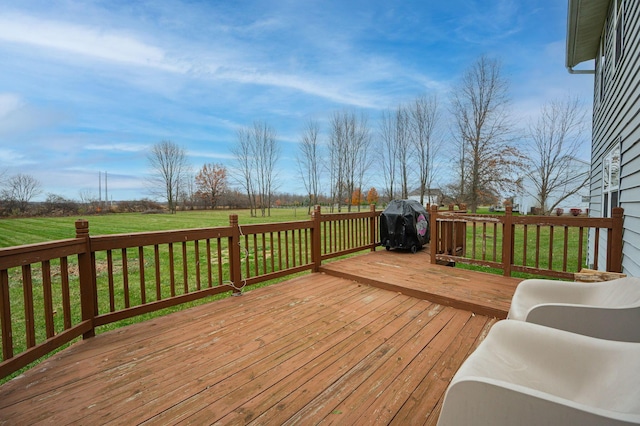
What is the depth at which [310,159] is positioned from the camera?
2033cm

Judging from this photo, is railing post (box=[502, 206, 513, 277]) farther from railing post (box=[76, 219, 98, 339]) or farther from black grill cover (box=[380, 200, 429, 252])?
railing post (box=[76, 219, 98, 339])

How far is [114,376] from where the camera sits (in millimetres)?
1959

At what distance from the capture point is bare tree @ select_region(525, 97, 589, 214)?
13391 millimetres

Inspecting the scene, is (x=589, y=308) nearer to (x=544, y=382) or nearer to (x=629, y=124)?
(x=544, y=382)

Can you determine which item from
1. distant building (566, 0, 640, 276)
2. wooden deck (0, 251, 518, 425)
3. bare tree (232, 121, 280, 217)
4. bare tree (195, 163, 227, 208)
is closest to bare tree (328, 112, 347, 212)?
bare tree (232, 121, 280, 217)

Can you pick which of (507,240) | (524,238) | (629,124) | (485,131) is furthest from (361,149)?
(629,124)

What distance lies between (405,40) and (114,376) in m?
10.5

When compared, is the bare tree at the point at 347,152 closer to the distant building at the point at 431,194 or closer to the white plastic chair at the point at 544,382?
the distant building at the point at 431,194

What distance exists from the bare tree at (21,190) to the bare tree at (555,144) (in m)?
24.5

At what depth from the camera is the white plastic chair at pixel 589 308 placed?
1.38 metres

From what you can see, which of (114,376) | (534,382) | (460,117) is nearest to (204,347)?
(114,376)

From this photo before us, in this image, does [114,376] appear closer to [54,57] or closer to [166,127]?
[54,57]

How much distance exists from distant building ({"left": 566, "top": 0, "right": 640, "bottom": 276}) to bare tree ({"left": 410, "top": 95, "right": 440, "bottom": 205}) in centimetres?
1022

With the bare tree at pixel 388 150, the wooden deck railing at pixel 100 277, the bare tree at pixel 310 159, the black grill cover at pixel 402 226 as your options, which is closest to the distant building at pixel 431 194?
the bare tree at pixel 388 150
